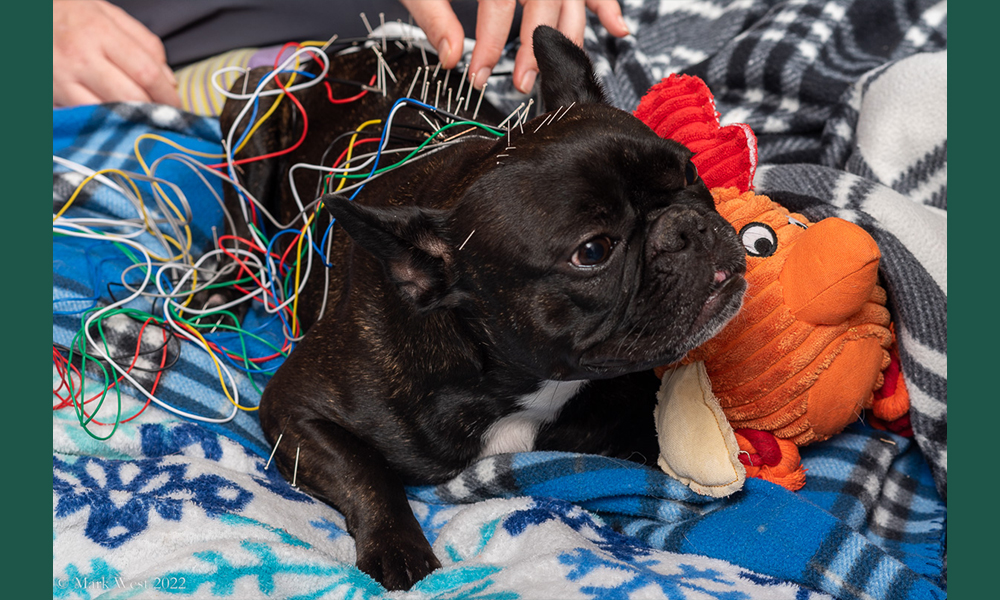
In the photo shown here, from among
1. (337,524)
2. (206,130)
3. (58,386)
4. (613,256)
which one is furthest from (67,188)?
(613,256)

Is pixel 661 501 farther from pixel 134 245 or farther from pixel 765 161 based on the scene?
pixel 134 245

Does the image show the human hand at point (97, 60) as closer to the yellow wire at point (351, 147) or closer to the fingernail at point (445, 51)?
the yellow wire at point (351, 147)

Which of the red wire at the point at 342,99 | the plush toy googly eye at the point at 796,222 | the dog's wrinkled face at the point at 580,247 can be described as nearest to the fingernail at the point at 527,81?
the red wire at the point at 342,99

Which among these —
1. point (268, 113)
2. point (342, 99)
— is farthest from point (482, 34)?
point (268, 113)

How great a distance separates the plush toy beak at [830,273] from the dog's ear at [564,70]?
0.77 m

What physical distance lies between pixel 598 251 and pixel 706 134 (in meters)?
0.72

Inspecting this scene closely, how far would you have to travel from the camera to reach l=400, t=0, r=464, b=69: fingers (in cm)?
308

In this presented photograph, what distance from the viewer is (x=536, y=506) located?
2.16 meters

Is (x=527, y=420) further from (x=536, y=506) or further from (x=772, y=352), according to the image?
(x=772, y=352)

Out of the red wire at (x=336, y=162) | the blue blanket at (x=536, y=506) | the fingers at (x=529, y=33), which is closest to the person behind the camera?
the blue blanket at (x=536, y=506)

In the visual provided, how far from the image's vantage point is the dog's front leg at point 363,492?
6.94 feet

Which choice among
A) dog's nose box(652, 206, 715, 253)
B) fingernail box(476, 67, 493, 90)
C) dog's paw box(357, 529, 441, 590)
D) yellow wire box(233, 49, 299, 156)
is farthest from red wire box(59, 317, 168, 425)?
dog's nose box(652, 206, 715, 253)

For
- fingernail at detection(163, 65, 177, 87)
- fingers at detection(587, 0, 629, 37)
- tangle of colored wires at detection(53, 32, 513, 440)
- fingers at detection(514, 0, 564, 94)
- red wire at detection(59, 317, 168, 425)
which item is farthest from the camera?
fingernail at detection(163, 65, 177, 87)

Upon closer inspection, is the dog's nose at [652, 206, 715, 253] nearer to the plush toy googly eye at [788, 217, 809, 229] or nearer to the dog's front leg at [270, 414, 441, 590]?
the plush toy googly eye at [788, 217, 809, 229]
